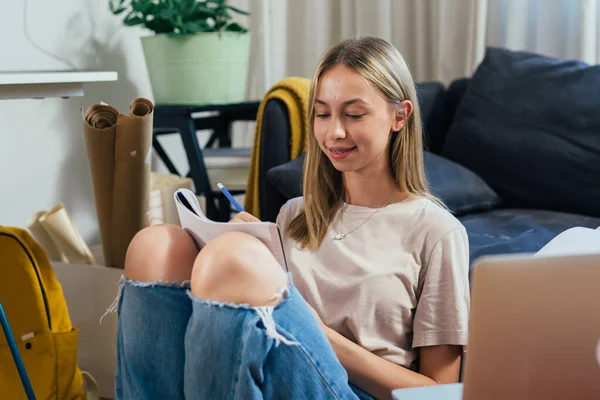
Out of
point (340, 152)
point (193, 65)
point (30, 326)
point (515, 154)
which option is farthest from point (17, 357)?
point (515, 154)

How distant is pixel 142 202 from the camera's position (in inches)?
61.7

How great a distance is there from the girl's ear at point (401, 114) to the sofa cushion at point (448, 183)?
0.52 metres

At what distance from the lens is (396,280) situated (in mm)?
1134

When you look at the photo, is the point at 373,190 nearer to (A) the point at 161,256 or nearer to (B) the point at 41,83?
(A) the point at 161,256

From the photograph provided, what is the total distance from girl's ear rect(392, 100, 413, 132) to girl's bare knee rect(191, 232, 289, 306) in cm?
36

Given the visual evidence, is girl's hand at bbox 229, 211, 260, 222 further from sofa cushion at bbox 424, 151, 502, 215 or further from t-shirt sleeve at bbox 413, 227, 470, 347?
sofa cushion at bbox 424, 151, 502, 215

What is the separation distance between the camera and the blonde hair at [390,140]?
118 centimetres

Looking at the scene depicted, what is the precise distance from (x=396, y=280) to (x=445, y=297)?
0.08 meters

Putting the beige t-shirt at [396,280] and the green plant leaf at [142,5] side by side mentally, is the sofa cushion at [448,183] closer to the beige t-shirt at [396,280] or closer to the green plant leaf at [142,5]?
the beige t-shirt at [396,280]

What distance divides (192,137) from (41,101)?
16.8 inches

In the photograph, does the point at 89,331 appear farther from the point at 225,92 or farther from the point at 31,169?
the point at 225,92

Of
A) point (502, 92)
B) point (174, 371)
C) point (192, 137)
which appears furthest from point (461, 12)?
point (174, 371)

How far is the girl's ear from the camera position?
3.94 feet

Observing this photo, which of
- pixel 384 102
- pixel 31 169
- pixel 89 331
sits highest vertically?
pixel 384 102
